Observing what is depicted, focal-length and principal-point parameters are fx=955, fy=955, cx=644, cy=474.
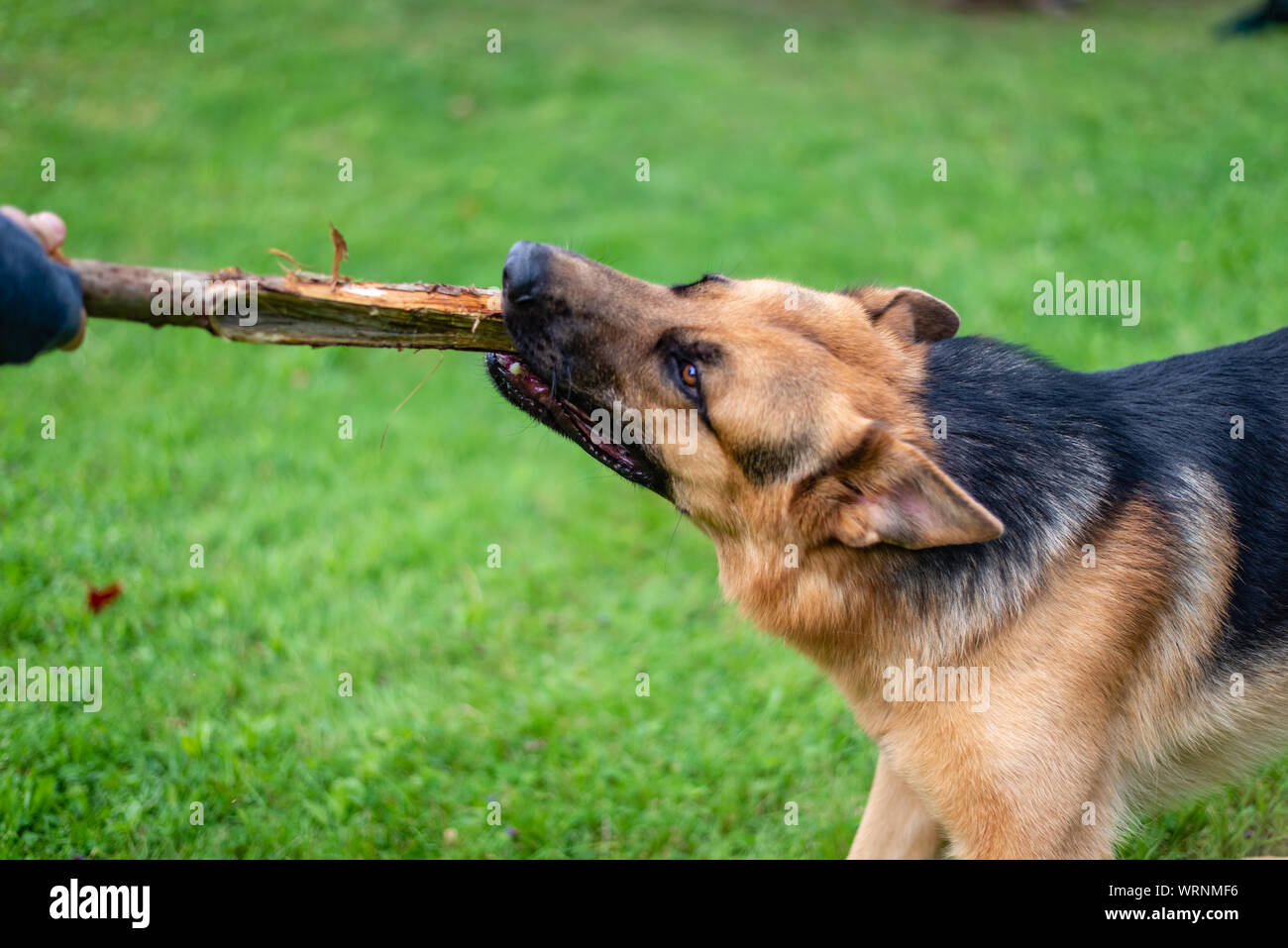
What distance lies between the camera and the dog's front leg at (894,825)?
4.21 meters

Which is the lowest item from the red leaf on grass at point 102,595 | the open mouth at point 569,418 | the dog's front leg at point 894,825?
the dog's front leg at point 894,825

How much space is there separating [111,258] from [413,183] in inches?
142

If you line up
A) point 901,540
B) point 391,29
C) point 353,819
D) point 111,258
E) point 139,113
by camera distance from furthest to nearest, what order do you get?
point 391,29 → point 139,113 → point 111,258 → point 353,819 → point 901,540

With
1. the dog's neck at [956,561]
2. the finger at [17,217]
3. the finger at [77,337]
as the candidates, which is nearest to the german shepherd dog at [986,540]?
the dog's neck at [956,561]

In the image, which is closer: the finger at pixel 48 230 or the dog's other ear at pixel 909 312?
the finger at pixel 48 230

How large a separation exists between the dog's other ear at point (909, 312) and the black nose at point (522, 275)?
148 cm

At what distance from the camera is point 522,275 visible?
389 cm

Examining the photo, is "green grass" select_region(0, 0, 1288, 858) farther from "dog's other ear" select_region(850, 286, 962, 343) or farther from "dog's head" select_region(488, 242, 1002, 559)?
"dog's other ear" select_region(850, 286, 962, 343)

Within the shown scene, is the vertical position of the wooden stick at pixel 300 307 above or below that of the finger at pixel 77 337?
above

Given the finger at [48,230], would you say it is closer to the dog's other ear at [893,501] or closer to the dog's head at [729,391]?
the dog's head at [729,391]

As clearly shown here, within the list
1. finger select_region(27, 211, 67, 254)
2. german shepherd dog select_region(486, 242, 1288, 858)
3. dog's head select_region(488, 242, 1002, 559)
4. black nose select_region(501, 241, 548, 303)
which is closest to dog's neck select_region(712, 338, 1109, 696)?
german shepherd dog select_region(486, 242, 1288, 858)
